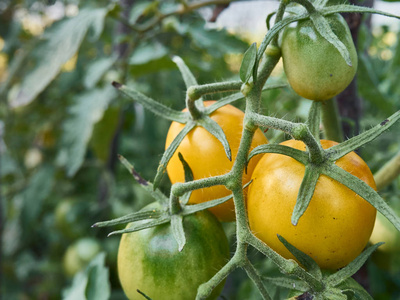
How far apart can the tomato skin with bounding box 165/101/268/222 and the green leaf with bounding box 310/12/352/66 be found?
164 mm

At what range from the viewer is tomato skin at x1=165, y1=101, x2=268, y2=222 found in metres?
0.56

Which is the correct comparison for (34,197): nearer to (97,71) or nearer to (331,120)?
(97,71)

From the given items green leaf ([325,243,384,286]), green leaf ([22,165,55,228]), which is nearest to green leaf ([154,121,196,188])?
green leaf ([325,243,384,286])

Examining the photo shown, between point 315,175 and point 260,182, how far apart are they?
69mm

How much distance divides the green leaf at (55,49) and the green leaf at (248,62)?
633 millimetres

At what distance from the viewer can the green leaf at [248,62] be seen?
1.50 feet

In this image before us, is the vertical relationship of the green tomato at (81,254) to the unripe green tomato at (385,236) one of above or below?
below

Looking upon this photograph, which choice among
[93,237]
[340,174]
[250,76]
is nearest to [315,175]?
[340,174]

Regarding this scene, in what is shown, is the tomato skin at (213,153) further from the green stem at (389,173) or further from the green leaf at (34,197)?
the green leaf at (34,197)

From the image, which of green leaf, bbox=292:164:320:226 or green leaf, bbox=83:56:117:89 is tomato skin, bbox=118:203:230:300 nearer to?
green leaf, bbox=292:164:320:226

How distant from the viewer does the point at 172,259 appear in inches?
21.1

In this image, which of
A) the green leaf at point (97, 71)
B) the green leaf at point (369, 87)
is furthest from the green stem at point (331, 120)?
the green leaf at point (97, 71)

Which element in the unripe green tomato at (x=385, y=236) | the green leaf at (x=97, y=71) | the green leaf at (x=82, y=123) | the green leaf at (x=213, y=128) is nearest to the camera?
the green leaf at (x=213, y=128)

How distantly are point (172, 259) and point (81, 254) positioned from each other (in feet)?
2.97
